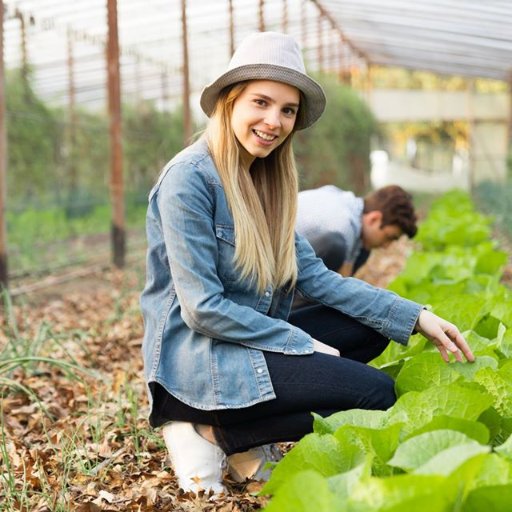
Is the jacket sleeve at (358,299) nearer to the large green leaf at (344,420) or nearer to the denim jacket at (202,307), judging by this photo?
the denim jacket at (202,307)

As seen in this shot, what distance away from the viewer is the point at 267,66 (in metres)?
2.97

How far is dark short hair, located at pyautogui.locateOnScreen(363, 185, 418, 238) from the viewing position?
4.90m

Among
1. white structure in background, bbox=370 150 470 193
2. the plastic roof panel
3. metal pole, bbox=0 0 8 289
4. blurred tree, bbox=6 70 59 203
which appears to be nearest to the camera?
metal pole, bbox=0 0 8 289

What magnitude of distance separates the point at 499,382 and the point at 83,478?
1.51 m

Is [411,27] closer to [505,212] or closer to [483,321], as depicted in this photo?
[505,212]

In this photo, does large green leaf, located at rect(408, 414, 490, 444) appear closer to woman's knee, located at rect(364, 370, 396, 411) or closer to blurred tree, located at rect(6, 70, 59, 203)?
woman's knee, located at rect(364, 370, 396, 411)

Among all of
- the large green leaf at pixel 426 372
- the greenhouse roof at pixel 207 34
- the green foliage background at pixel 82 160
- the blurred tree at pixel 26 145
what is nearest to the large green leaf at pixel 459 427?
the large green leaf at pixel 426 372

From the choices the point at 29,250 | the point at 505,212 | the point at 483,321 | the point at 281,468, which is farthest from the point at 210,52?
the point at 281,468

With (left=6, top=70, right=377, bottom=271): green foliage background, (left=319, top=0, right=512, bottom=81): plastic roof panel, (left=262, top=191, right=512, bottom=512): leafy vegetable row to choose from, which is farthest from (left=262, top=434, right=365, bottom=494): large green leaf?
(left=319, top=0, right=512, bottom=81): plastic roof panel

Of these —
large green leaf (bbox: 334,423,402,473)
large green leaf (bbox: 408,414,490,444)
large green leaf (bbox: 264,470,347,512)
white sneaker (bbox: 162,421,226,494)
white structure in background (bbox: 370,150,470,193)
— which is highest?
large green leaf (bbox: 264,470,347,512)

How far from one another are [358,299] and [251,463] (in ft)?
2.30

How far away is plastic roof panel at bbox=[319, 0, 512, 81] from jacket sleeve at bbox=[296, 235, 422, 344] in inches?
369

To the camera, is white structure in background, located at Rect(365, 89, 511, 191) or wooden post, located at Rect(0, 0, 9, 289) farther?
white structure in background, located at Rect(365, 89, 511, 191)

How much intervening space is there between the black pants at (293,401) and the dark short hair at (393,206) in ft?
6.59
